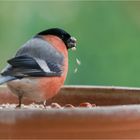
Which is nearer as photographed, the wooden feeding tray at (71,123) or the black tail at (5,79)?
the wooden feeding tray at (71,123)

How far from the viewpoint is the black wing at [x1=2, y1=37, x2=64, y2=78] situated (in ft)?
5.52

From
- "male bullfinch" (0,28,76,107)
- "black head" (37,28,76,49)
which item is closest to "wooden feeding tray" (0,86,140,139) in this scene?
"male bullfinch" (0,28,76,107)

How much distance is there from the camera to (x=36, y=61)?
1.71 metres

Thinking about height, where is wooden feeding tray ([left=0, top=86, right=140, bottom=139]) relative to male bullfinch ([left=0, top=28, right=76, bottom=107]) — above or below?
above

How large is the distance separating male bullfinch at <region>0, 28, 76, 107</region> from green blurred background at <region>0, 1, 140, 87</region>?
1147 millimetres

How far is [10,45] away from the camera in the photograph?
322 centimetres

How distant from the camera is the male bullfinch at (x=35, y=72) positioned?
1669mm

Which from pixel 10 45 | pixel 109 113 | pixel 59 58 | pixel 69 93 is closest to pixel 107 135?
pixel 109 113

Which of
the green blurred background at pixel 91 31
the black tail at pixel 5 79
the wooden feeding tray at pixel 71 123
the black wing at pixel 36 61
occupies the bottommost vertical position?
the green blurred background at pixel 91 31

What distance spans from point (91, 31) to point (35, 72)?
144 cm

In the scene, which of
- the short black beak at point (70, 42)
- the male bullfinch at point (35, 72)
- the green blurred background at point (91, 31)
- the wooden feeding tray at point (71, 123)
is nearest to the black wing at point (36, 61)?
the male bullfinch at point (35, 72)

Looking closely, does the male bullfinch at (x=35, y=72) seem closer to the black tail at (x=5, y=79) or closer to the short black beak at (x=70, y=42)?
the black tail at (x=5, y=79)

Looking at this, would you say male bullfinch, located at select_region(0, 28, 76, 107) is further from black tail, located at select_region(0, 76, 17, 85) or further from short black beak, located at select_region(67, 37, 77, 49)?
short black beak, located at select_region(67, 37, 77, 49)

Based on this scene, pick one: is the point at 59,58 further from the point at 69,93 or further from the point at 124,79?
the point at 124,79
